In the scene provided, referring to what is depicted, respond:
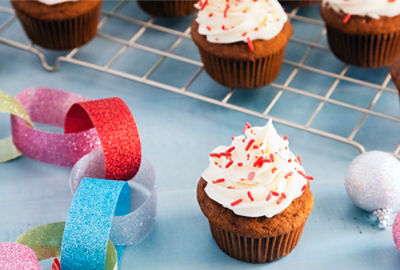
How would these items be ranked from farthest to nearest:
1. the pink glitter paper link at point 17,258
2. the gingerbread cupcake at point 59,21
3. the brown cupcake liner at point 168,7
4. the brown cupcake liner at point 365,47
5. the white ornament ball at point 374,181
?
the brown cupcake liner at point 168,7 < the gingerbread cupcake at point 59,21 < the brown cupcake liner at point 365,47 < the white ornament ball at point 374,181 < the pink glitter paper link at point 17,258

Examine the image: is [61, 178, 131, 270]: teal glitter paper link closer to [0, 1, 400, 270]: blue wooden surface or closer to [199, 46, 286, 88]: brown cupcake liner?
[0, 1, 400, 270]: blue wooden surface

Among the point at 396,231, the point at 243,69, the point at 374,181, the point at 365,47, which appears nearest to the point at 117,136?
the point at 243,69

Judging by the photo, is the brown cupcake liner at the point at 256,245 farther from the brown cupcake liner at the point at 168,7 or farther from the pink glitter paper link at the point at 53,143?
the brown cupcake liner at the point at 168,7

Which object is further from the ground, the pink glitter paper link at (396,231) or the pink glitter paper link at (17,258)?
the pink glitter paper link at (17,258)

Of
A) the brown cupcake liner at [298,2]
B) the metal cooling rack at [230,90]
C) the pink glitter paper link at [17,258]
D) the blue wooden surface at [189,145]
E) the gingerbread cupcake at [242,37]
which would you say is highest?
the gingerbread cupcake at [242,37]

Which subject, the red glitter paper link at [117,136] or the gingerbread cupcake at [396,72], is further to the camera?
the gingerbread cupcake at [396,72]

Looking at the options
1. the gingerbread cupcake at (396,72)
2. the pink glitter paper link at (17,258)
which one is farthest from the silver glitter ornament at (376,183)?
the pink glitter paper link at (17,258)

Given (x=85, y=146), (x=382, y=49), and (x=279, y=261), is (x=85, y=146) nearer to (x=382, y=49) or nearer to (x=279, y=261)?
(x=279, y=261)

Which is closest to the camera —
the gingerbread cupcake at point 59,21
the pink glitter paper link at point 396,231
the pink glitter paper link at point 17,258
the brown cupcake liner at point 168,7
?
the pink glitter paper link at point 17,258
